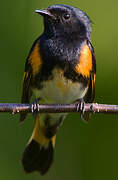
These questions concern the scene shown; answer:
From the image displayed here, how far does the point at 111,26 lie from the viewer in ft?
15.5

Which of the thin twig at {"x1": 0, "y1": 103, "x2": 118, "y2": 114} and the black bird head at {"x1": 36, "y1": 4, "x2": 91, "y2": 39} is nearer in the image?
the thin twig at {"x1": 0, "y1": 103, "x2": 118, "y2": 114}

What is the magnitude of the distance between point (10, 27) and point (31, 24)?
30 cm

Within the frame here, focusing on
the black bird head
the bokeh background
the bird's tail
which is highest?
the black bird head

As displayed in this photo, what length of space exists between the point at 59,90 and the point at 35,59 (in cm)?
38

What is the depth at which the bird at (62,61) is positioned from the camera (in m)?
4.36

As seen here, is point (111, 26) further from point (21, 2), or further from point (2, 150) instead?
point (2, 150)

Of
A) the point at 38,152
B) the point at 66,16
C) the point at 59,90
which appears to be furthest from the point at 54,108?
the point at 38,152

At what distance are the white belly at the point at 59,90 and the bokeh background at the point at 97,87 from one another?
0.97 feet

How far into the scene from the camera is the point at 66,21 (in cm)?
459

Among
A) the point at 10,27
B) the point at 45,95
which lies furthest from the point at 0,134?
the point at 10,27

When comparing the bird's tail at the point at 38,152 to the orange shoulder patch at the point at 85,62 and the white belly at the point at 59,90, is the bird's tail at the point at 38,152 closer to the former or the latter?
the white belly at the point at 59,90

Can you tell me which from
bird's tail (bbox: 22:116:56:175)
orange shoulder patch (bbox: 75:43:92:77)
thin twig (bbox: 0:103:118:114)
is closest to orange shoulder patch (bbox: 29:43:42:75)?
orange shoulder patch (bbox: 75:43:92:77)

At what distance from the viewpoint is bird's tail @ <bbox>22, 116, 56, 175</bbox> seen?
5.18 metres

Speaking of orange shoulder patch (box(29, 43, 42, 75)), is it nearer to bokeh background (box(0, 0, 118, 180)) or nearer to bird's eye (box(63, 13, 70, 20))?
bokeh background (box(0, 0, 118, 180))
